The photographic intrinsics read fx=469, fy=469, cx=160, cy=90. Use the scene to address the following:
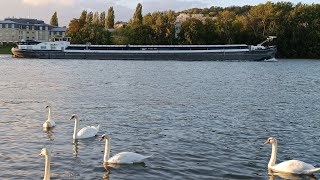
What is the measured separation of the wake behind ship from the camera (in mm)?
131750

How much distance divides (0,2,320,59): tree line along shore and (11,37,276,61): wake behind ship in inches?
1125

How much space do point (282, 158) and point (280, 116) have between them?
503 inches

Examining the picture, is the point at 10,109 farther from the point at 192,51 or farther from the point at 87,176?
the point at 192,51

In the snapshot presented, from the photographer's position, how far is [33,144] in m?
24.1

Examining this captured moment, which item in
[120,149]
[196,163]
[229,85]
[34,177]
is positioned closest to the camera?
[34,177]

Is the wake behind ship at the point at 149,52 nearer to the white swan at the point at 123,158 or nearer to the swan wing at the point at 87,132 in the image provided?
the swan wing at the point at 87,132

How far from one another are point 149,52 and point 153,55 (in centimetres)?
145

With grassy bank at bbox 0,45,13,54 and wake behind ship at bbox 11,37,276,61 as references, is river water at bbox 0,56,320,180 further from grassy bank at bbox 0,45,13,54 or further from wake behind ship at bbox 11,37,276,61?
grassy bank at bbox 0,45,13,54

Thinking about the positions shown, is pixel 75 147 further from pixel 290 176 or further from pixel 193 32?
pixel 193 32

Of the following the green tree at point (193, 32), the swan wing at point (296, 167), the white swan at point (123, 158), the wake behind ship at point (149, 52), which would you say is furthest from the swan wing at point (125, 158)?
the green tree at point (193, 32)

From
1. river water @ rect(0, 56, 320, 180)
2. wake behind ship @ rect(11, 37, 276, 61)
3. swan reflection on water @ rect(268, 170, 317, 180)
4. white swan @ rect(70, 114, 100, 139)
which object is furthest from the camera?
wake behind ship @ rect(11, 37, 276, 61)

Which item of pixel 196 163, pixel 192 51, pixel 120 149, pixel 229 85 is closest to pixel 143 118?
pixel 120 149

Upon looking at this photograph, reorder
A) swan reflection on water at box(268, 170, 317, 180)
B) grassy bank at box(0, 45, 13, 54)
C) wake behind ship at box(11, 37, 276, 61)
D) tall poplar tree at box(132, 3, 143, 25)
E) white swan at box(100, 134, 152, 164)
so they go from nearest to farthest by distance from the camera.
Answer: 1. swan reflection on water at box(268, 170, 317, 180)
2. white swan at box(100, 134, 152, 164)
3. wake behind ship at box(11, 37, 276, 61)
4. grassy bank at box(0, 45, 13, 54)
5. tall poplar tree at box(132, 3, 143, 25)

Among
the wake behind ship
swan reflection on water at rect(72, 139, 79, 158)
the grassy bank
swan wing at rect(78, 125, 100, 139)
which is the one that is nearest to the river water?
swan reflection on water at rect(72, 139, 79, 158)
